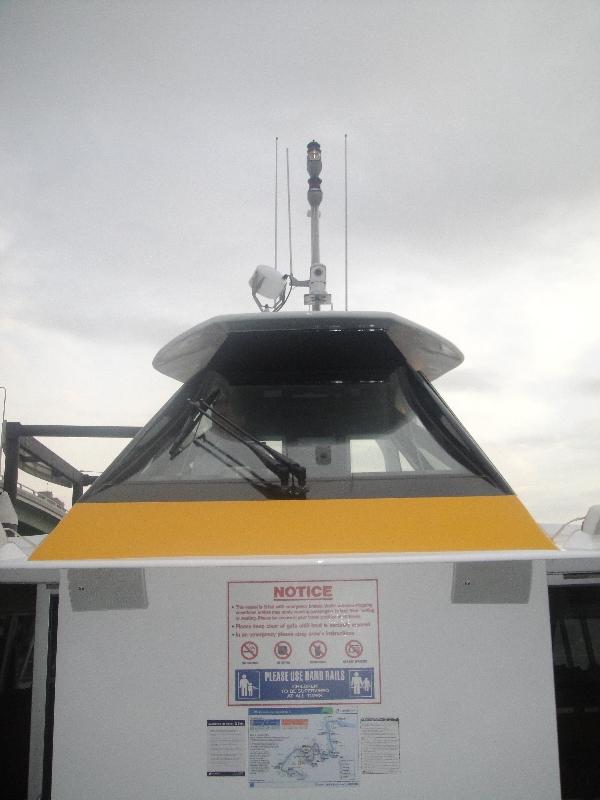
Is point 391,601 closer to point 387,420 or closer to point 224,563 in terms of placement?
point 224,563

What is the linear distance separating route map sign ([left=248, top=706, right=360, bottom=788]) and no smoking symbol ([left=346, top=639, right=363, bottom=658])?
13cm

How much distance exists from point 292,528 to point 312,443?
0.49 meters

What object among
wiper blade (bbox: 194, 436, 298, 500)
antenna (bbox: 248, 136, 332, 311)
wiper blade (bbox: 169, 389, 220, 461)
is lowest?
wiper blade (bbox: 194, 436, 298, 500)

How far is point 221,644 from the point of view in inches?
68.5

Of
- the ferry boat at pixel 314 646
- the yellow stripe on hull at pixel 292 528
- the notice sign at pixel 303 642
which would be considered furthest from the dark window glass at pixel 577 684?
the notice sign at pixel 303 642

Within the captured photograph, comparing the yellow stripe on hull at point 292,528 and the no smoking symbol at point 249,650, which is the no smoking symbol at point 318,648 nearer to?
the no smoking symbol at point 249,650

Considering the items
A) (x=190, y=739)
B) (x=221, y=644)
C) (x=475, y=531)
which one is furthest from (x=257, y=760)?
(x=475, y=531)

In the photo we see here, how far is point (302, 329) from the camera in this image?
2.20 metres

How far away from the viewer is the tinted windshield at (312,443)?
75.9 inches

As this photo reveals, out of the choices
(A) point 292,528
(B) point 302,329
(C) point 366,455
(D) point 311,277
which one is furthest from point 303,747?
(D) point 311,277

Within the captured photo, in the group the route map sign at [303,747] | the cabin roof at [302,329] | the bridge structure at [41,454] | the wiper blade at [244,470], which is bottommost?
the route map sign at [303,747]

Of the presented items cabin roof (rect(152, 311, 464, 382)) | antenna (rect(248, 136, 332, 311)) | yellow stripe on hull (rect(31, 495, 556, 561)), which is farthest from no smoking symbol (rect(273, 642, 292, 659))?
antenna (rect(248, 136, 332, 311))

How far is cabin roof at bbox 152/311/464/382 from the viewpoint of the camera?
2.18 metres

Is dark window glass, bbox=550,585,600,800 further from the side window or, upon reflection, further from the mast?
the mast
